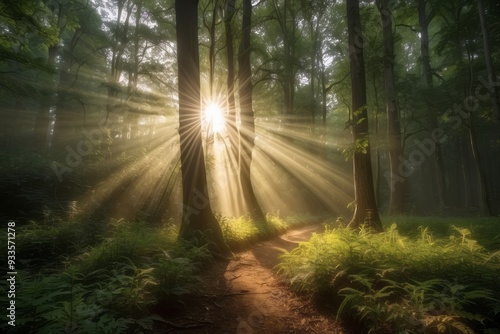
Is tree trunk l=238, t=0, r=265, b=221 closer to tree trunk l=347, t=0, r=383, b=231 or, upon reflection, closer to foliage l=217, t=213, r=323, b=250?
foliage l=217, t=213, r=323, b=250

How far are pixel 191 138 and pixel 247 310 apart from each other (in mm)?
4559

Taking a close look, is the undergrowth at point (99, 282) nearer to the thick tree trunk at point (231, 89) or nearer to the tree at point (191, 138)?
the tree at point (191, 138)

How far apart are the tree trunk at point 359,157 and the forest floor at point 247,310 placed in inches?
140

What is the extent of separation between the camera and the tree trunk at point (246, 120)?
1157cm

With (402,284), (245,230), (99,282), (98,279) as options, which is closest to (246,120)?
(245,230)

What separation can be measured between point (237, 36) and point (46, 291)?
1323 cm

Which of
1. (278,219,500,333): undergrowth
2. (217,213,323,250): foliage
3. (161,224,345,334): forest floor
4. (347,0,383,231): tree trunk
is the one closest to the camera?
(278,219,500,333): undergrowth

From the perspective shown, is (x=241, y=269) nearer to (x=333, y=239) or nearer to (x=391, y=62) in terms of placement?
(x=333, y=239)

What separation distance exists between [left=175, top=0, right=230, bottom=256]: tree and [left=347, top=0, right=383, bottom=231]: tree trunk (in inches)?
162

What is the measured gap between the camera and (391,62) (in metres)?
14.4

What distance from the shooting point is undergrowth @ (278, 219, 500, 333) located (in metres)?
2.82

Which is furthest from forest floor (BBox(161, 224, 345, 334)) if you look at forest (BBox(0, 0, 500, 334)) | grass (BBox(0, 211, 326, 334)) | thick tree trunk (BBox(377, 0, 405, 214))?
thick tree trunk (BBox(377, 0, 405, 214))

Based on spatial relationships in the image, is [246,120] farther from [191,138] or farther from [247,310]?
[247,310]

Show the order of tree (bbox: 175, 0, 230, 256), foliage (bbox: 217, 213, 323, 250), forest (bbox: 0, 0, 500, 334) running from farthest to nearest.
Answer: foliage (bbox: 217, 213, 323, 250)
tree (bbox: 175, 0, 230, 256)
forest (bbox: 0, 0, 500, 334)
